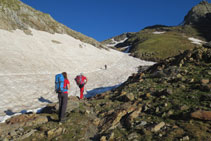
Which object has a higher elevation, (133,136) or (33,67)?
(33,67)

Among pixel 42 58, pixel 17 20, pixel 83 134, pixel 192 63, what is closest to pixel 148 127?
pixel 83 134

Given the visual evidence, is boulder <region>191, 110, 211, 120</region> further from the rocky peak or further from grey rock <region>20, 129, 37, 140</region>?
the rocky peak

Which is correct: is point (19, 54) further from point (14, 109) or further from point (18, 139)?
point (18, 139)

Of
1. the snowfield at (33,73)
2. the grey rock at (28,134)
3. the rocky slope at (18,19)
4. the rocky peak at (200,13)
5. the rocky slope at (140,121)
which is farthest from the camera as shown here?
the rocky peak at (200,13)

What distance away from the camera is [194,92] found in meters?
7.62

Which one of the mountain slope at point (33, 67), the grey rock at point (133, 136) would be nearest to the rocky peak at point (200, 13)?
the mountain slope at point (33, 67)

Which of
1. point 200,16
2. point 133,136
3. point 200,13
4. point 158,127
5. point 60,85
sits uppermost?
point 200,13

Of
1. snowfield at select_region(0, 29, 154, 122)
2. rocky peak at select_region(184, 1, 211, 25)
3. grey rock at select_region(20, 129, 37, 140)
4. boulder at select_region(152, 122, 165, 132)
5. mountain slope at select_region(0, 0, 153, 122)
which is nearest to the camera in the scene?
boulder at select_region(152, 122, 165, 132)

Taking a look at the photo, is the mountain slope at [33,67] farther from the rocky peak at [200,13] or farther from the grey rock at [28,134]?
the rocky peak at [200,13]

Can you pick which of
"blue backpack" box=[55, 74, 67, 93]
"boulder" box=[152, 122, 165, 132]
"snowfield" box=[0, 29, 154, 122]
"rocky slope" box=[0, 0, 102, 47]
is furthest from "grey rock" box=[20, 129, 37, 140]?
"rocky slope" box=[0, 0, 102, 47]

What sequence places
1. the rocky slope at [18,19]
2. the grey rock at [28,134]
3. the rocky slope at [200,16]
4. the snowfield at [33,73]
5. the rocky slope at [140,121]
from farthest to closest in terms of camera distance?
the rocky slope at [200,16] < the rocky slope at [18,19] < the snowfield at [33,73] < the grey rock at [28,134] < the rocky slope at [140,121]

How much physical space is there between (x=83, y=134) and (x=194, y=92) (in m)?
6.55

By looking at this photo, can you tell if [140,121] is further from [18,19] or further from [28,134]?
[18,19]

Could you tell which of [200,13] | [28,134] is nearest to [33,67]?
[28,134]
